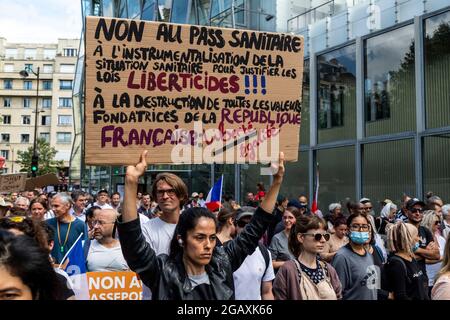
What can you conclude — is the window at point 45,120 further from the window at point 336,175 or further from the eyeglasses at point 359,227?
the eyeglasses at point 359,227

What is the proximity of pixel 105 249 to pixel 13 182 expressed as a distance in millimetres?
9430

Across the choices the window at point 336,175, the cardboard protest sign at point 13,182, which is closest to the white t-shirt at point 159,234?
the cardboard protest sign at point 13,182

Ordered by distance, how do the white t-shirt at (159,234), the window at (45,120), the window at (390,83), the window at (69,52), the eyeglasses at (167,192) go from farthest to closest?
the window at (69,52)
the window at (45,120)
the window at (390,83)
the eyeglasses at (167,192)
the white t-shirt at (159,234)

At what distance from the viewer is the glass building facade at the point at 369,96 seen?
469 inches

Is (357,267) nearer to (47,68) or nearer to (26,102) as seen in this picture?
(26,102)

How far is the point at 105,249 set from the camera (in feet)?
16.6

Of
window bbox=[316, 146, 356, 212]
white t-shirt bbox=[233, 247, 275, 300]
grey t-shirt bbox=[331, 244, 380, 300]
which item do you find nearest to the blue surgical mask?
grey t-shirt bbox=[331, 244, 380, 300]

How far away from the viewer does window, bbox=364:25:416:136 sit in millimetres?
12523

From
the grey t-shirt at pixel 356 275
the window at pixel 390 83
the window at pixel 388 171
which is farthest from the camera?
the window at pixel 390 83

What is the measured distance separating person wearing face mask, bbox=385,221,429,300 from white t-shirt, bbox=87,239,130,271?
7.71 feet

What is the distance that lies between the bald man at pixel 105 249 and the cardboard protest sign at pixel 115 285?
481 millimetres

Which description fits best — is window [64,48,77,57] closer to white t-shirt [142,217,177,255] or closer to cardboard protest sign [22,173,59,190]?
cardboard protest sign [22,173,59,190]

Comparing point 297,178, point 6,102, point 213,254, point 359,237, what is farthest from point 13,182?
point 6,102
